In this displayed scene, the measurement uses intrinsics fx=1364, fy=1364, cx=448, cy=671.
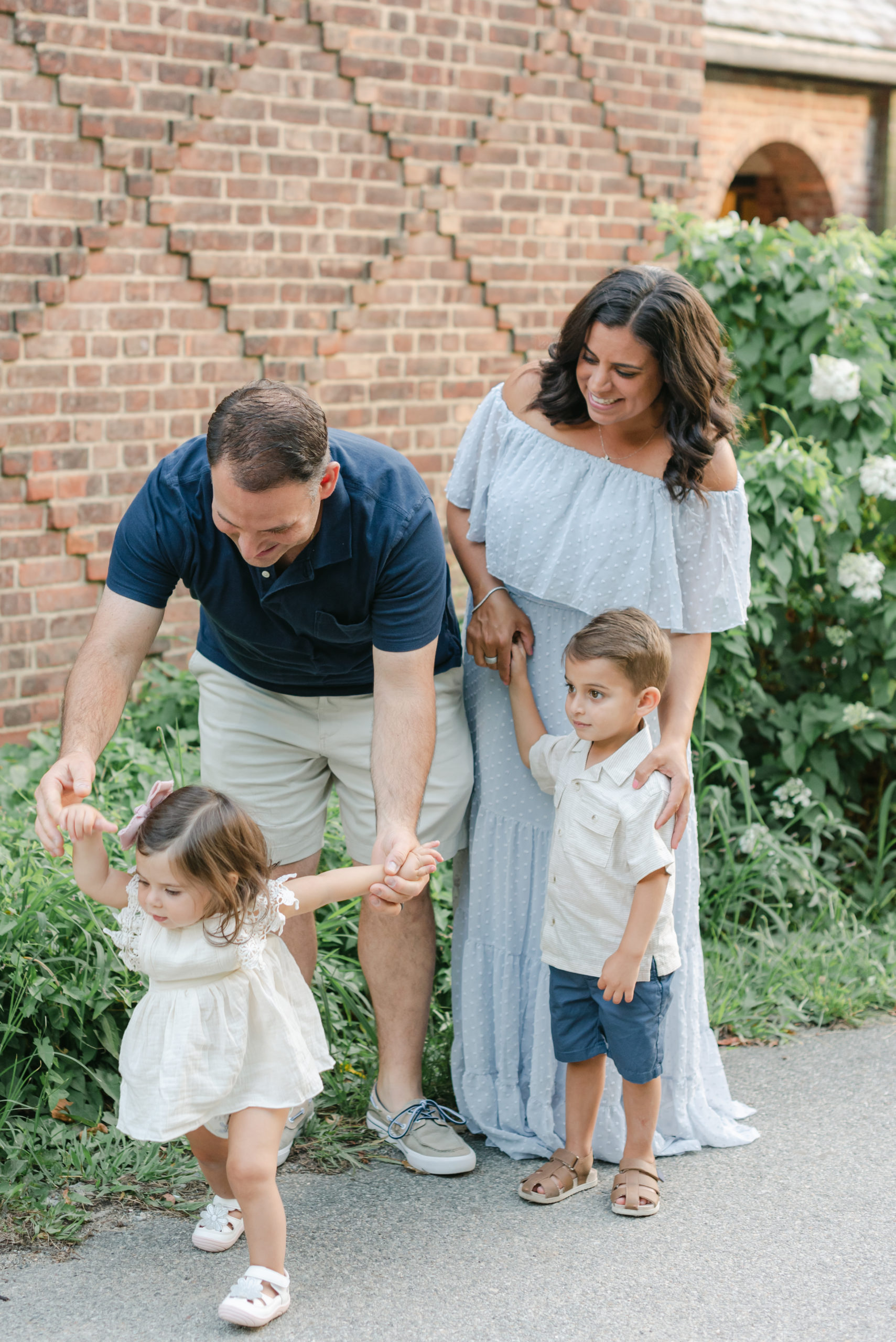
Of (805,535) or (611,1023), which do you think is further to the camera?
(805,535)

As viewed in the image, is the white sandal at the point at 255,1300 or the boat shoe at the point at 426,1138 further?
the boat shoe at the point at 426,1138

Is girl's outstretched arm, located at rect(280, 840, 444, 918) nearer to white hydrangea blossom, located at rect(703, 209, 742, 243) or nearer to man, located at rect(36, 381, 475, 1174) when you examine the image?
man, located at rect(36, 381, 475, 1174)

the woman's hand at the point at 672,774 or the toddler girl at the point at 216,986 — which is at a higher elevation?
the woman's hand at the point at 672,774

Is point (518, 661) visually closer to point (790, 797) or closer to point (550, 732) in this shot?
point (550, 732)

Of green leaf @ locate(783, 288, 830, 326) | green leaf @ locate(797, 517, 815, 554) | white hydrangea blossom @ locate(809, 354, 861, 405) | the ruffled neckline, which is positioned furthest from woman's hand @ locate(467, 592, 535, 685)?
green leaf @ locate(783, 288, 830, 326)

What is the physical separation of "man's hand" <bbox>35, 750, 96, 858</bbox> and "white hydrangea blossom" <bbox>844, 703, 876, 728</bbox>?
2.87m

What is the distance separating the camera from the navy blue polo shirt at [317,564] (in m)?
2.71

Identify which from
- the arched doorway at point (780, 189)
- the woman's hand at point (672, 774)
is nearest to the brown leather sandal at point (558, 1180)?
the woman's hand at point (672, 774)

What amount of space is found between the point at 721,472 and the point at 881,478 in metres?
1.86

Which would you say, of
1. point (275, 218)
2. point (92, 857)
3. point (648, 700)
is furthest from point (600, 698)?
point (275, 218)

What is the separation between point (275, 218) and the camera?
5.33 metres

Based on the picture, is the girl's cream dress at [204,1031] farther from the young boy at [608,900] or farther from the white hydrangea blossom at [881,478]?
the white hydrangea blossom at [881,478]

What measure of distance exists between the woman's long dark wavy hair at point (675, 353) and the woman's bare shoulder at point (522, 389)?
0.43ft

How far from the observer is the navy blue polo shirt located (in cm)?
271
